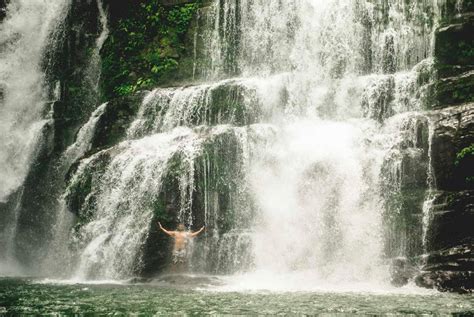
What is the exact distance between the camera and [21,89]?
1085 inches

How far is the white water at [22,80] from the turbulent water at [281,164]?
2.83 meters

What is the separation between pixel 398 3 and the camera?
847 inches

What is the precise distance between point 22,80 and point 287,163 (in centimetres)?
1696

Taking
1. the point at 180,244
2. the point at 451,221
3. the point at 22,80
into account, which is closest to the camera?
the point at 451,221

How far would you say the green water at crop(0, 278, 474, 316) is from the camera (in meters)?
9.38

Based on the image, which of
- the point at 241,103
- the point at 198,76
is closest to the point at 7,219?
the point at 198,76

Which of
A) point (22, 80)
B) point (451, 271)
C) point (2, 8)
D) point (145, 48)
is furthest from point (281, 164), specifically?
point (2, 8)

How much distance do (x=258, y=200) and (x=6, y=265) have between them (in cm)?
1309

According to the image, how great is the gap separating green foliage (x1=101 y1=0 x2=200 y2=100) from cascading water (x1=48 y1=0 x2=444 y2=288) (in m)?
3.44

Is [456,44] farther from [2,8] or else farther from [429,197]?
[2,8]

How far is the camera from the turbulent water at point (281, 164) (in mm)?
15375

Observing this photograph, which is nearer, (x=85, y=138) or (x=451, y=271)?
(x=451, y=271)

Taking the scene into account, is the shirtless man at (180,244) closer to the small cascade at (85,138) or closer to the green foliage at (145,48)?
the small cascade at (85,138)

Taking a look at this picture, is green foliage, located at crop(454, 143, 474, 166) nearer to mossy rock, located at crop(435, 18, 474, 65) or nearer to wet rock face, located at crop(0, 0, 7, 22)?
mossy rock, located at crop(435, 18, 474, 65)
